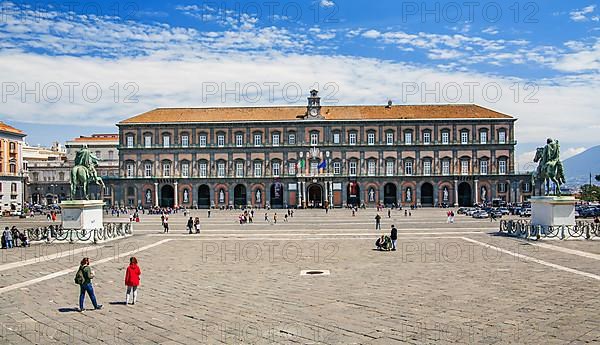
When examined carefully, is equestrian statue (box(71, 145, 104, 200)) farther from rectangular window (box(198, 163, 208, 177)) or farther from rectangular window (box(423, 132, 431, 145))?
rectangular window (box(423, 132, 431, 145))

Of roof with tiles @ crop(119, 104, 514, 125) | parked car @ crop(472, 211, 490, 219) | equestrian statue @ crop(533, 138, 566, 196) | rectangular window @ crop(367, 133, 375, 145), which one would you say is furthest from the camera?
roof with tiles @ crop(119, 104, 514, 125)

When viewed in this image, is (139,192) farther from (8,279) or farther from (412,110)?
(8,279)

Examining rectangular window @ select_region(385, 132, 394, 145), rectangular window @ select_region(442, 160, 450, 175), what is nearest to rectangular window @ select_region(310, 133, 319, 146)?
rectangular window @ select_region(385, 132, 394, 145)

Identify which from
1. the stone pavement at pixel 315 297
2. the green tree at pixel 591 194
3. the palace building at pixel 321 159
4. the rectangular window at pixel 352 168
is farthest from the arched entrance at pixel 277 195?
the stone pavement at pixel 315 297

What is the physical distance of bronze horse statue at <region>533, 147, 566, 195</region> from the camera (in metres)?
28.1

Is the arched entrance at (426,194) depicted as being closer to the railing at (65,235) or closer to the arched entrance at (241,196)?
the arched entrance at (241,196)

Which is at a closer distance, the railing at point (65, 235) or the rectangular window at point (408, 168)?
the railing at point (65, 235)

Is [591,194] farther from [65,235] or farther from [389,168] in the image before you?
[65,235]

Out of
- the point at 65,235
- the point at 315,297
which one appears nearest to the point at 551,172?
the point at 315,297

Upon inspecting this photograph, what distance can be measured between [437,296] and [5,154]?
77.0 m

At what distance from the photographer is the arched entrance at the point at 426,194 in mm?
79812

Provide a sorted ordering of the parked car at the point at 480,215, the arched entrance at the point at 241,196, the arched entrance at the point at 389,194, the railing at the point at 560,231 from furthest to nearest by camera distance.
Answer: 1. the arched entrance at the point at 241,196
2. the arched entrance at the point at 389,194
3. the parked car at the point at 480,215
4. the railing at the point at 560,231

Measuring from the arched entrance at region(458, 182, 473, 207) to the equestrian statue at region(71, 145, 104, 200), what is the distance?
199ft

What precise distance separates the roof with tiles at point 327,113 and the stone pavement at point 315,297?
5806 centimetres
